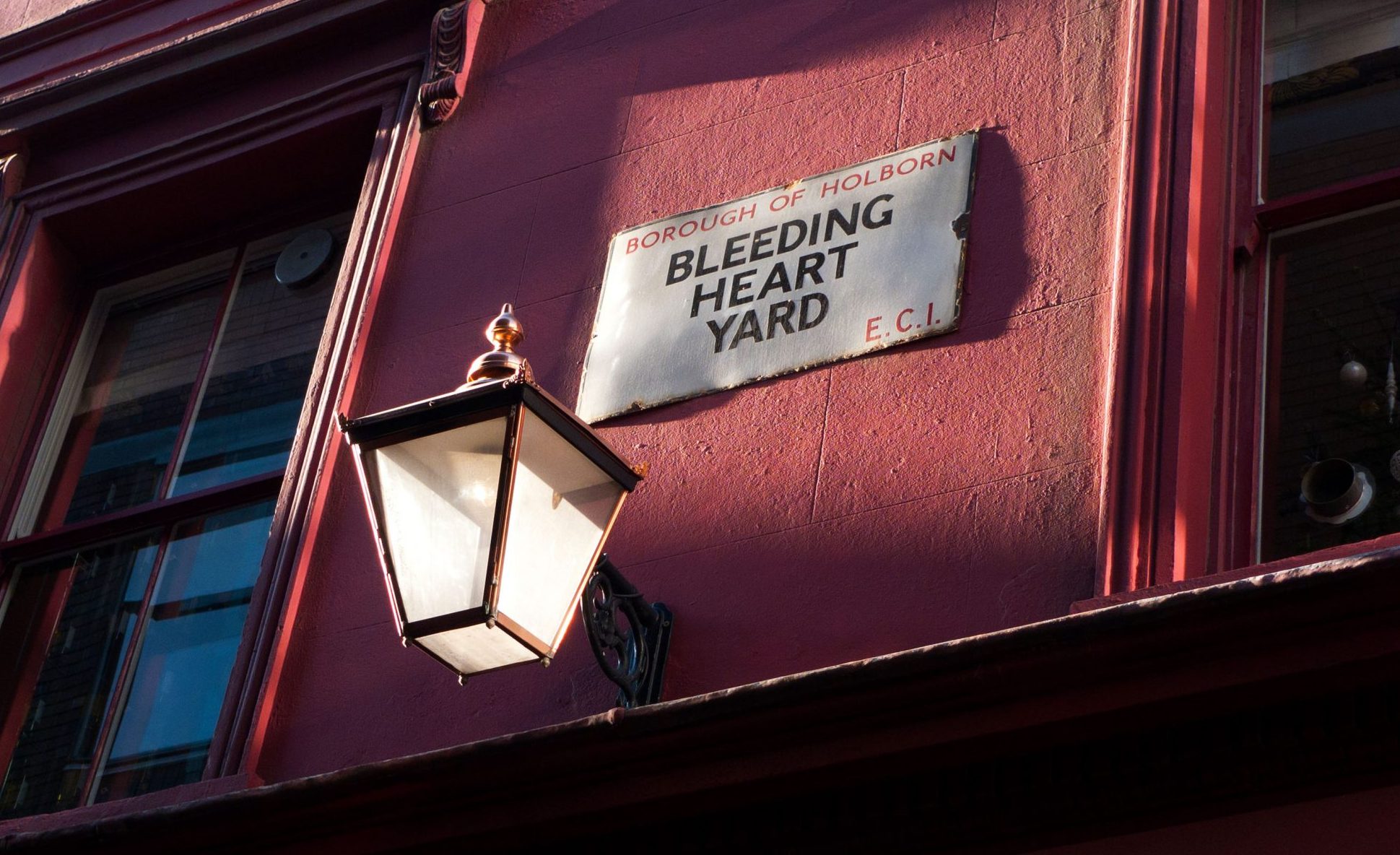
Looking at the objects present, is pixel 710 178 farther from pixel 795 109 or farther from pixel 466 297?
pixel 466 297

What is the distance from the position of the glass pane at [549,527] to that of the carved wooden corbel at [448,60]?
8.31ft

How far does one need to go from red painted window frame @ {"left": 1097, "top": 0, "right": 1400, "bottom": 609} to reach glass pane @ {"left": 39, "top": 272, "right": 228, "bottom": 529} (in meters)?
3.46

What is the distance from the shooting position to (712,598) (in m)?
4.95

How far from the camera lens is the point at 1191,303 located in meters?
4.75

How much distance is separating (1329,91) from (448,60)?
9.36 ft

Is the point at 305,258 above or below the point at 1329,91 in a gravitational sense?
above

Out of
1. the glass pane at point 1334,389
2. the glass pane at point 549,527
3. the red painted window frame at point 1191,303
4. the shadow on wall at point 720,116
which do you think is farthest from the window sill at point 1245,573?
the shadow on wall at point 720,116

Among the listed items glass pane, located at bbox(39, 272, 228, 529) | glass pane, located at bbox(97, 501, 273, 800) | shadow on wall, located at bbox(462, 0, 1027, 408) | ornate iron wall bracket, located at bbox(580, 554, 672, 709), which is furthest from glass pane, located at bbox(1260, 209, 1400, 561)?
glass pane, located at bbox(39, 272, 228, 529)

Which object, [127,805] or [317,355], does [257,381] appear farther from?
[127,805]

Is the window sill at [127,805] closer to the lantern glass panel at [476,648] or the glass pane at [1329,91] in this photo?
the lantern glass panel at [476,648]

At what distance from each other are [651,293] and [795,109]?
0.69 metres

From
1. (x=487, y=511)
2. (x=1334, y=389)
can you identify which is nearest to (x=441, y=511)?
(x=487, y=511)

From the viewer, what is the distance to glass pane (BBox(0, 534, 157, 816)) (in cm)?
610

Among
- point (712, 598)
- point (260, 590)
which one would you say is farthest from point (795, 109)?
point (260, 590)
